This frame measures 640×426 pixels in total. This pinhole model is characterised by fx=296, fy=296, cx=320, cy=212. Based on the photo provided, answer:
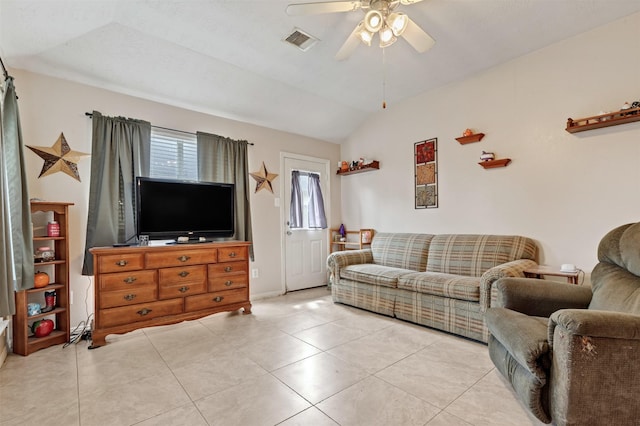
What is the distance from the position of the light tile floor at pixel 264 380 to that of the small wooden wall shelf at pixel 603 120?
214 cm

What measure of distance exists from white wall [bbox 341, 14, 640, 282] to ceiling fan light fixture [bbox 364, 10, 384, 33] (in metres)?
1.73

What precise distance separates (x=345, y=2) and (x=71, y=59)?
98.9 inches

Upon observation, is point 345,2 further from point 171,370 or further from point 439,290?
point 171,370

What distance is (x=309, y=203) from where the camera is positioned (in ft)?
15.4

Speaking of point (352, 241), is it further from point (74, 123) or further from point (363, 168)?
point (74, 123)

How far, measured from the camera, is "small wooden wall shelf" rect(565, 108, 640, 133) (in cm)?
240

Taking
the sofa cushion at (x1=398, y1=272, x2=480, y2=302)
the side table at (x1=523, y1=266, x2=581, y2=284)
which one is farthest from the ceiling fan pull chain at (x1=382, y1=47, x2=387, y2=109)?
the side table at (x1=523, y1=266, x2=581, y2=284)

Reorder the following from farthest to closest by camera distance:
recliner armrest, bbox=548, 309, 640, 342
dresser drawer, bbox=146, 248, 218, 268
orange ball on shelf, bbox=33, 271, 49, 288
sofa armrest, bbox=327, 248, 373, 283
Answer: sofa armrest, bbox=327, 248, 373, 283, dresser drawer, bbox=146, 248, 218, 268, orange ball on shelf, bbox=33, 271, 49, 288, recliner armrest, bbox=548, 309, 640, 342

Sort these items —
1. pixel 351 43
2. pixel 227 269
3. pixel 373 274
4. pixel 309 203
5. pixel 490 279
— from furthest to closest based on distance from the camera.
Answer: pixel 309 203
pixel 373 274
pixel 227 269
pixel 490 279
pixel 351 43

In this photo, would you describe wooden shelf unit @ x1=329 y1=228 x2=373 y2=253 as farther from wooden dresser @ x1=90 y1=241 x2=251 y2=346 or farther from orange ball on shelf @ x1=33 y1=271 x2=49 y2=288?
orange ball on shelf @ x1=33 y1=271 x2=49 y2=288

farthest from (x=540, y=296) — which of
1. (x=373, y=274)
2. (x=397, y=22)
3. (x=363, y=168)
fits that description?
(x=363, y=168)

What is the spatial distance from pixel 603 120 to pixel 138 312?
14.5 feet

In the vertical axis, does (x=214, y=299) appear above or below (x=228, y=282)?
below

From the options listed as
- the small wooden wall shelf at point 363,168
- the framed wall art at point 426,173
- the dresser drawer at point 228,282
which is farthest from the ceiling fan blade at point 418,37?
the dresser drawer at point 228,282
